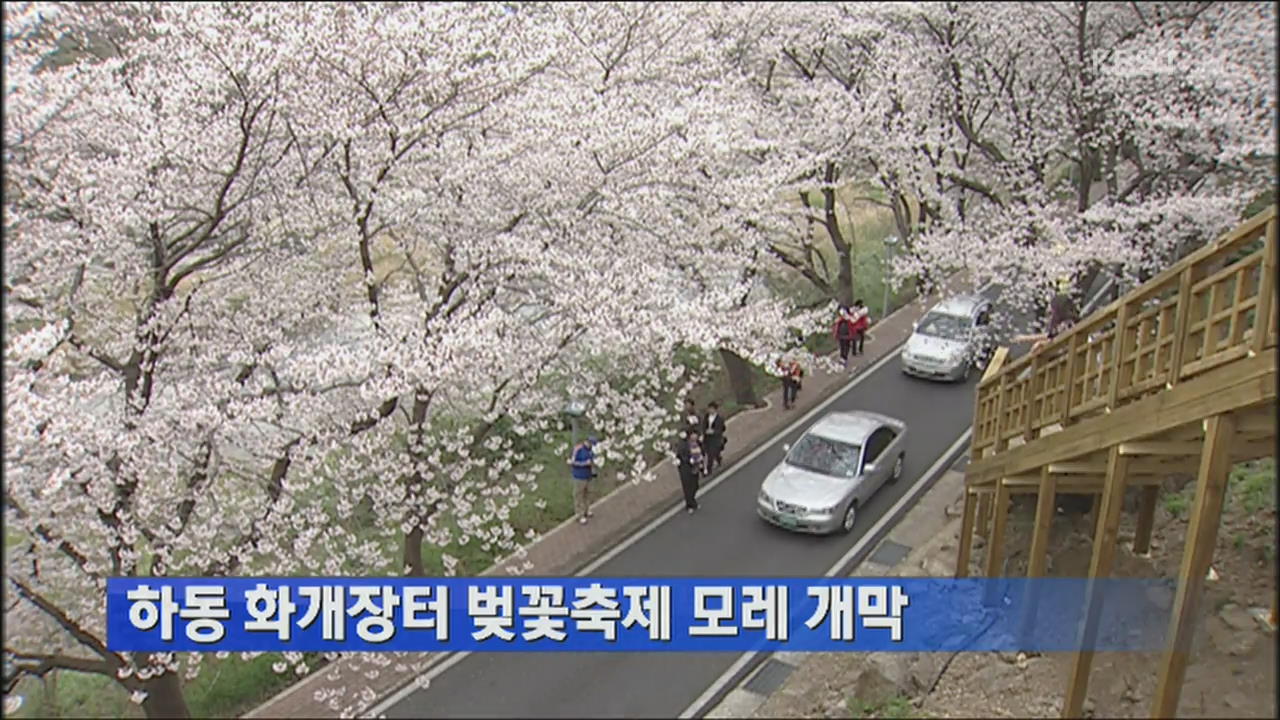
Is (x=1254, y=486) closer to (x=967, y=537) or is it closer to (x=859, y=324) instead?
(x=967, y=537)

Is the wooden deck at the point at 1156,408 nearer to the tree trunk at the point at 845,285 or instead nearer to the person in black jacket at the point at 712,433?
the person in black jacket at the point at 712,433

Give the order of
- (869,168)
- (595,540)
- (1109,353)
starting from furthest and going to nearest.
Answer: (869,168), (595,540), (1109,353)

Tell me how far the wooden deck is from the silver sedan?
3603 millimetres

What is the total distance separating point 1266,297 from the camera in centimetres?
626

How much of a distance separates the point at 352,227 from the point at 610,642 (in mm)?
6738

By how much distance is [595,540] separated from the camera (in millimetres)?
15477

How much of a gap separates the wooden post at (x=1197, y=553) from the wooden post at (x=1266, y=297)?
31.5 inches

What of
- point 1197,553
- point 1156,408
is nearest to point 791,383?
point 1156,408

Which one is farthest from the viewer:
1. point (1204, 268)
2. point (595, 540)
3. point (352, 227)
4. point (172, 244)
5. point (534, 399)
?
point (595, 540)

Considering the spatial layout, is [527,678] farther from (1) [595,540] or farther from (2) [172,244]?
(2) [172,244]

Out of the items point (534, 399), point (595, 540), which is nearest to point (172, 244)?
point (534, 399)

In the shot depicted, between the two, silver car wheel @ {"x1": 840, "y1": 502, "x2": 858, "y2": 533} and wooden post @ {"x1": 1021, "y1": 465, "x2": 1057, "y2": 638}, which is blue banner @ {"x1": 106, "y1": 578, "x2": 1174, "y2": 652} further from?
silver car wheel @ {"x1": 840, "y1": 502, "x2": 858, "y2": 533}

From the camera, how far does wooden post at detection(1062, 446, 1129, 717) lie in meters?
8.34

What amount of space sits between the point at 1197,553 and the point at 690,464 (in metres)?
9.79
